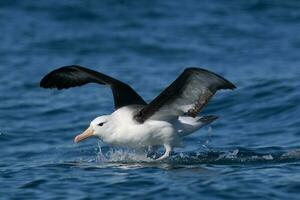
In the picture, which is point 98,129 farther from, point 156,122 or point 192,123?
point 192,123

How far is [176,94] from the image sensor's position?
1094 cm

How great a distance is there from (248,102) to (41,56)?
5967 mm

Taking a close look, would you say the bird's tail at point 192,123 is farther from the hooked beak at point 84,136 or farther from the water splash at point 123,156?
the hooked beak at point 84,136

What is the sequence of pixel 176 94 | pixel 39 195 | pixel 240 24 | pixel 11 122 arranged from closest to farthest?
pixel 39 195, pixel 176 94, pixel 11 122, pixel 240 24

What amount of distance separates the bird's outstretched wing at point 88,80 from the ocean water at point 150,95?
684 millimetres

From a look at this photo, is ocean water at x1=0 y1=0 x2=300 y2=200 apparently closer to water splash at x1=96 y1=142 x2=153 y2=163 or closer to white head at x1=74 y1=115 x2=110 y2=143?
water splash at x1=96 y1=142 x2=153 y2=163

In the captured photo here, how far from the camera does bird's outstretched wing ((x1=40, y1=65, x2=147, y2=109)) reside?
11.8m

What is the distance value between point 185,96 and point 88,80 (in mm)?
1852

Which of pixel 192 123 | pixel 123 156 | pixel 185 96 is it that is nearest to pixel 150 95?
pixel 123 156

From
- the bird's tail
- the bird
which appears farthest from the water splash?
the bird's tail

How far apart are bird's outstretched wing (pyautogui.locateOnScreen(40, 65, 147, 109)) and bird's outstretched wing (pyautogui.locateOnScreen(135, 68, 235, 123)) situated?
68cm

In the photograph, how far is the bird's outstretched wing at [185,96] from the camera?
10.4 m

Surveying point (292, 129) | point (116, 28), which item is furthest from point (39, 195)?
point (116, 28)

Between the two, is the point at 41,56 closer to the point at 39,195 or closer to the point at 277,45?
the point at 277,45
